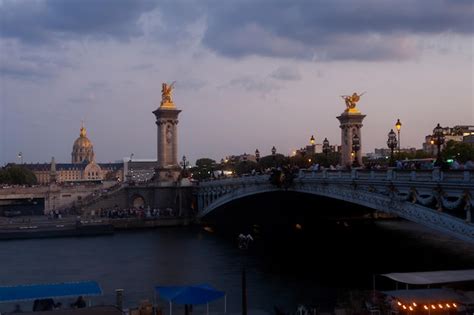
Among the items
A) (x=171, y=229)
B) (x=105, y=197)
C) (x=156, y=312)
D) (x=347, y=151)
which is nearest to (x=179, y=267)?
(x=156, y=312)

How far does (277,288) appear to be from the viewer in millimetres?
35000

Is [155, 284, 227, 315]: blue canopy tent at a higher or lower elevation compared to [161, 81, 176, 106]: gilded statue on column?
lower

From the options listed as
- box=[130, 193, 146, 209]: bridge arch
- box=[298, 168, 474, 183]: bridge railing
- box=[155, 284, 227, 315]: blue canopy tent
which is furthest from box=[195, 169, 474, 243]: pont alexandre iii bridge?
box=[130, 193, 146, 209]: bridge arch

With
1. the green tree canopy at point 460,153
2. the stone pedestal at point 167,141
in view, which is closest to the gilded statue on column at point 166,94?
the stone pedestal at point 167,141

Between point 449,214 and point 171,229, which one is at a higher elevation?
point 449,214

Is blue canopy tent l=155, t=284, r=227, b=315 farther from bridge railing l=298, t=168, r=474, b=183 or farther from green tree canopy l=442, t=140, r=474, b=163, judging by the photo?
green tree canopy l=442, t=140, r=474, b=163

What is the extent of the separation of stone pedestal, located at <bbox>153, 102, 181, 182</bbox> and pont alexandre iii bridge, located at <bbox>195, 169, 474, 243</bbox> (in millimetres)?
37969

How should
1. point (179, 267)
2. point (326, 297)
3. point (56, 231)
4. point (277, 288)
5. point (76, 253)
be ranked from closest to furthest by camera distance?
1. point (326, 297)
2. point (277, 288)
3. point (179, 267)
4. point (76, 253)
5. point (56, 231)

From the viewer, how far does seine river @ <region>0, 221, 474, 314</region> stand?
34.2 meters

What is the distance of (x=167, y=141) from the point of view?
262 feet

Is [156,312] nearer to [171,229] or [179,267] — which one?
[179,267]

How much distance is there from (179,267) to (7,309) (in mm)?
14237

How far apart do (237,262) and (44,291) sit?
2166 cm

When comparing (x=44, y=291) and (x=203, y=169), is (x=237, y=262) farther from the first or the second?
(x=203, y=169)
